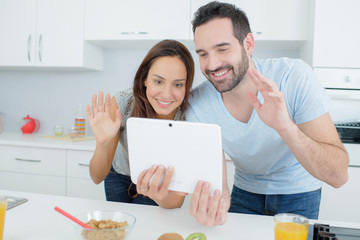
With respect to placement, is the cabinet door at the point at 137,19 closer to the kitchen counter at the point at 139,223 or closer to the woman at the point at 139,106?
the woman at the point at 139,106

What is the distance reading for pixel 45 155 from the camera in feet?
8.46

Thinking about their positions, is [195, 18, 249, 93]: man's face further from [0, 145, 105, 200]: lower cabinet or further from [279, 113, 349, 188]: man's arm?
[0, 145, 105, 200]: lower cabinet

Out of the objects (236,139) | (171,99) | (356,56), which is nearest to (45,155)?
(171,99)

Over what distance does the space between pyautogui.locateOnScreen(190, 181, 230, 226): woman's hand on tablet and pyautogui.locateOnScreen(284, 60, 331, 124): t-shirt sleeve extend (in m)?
0.51

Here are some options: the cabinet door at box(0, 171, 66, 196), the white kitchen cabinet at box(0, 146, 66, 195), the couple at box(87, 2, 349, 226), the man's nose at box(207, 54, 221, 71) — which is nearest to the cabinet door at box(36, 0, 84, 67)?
the white kitchen cabinet at box(0, 146, 66, 195)

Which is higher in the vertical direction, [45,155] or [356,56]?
[356,56]

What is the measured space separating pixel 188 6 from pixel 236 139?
4.99ft

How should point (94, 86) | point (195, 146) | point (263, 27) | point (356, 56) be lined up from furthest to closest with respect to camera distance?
point (94, 86), point (263, 27), point (356, 56), point (195, 146)

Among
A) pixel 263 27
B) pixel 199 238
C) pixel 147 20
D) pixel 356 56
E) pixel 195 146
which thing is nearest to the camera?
pixel 199 238

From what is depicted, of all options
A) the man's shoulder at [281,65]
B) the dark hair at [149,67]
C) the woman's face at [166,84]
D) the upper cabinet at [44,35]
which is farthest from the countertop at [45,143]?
the man's shoulder at [281,65]

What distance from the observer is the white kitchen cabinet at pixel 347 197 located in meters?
2.19

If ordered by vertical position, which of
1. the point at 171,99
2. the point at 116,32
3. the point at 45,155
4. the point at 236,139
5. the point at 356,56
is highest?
the point at 116,32

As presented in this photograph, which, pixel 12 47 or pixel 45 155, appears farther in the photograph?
pixel 12 47

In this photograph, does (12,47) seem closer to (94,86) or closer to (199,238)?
(94,86)
